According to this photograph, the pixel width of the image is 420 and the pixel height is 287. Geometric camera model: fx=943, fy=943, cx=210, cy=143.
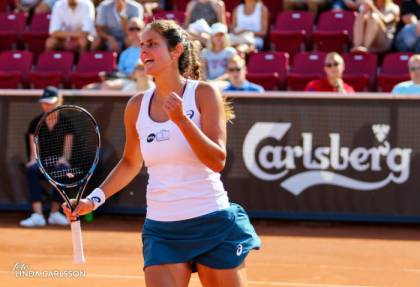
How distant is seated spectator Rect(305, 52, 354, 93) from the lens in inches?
424

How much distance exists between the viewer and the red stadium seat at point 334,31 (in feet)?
41.6

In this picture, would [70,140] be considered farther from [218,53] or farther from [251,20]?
[251,20]

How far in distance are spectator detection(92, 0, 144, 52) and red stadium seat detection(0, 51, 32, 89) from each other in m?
0.99

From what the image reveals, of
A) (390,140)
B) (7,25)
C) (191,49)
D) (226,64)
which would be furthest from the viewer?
(7,25)

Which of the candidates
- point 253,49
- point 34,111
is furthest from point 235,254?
point 253,49

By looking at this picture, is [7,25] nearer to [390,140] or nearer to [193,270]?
[390,140]

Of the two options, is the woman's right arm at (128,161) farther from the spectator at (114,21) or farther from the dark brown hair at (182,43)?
the spectator at (114,21)

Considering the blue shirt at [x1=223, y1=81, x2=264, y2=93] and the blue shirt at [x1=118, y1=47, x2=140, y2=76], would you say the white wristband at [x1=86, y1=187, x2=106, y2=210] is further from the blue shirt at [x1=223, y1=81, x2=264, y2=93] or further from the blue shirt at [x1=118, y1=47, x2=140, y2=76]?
the blue shirt at [x1=118, y1=47, x2=140, y2=76]

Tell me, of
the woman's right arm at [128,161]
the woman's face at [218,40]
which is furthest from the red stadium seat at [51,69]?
the woman's right arm at [128,161]

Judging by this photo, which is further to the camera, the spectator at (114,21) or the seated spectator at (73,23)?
the seated spectator at (73,23)

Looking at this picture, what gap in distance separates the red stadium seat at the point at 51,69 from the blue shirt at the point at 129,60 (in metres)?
0.89

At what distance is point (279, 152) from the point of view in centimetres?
1032

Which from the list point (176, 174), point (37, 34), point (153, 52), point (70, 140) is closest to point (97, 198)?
point (176, 174)

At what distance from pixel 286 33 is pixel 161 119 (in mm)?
8585
